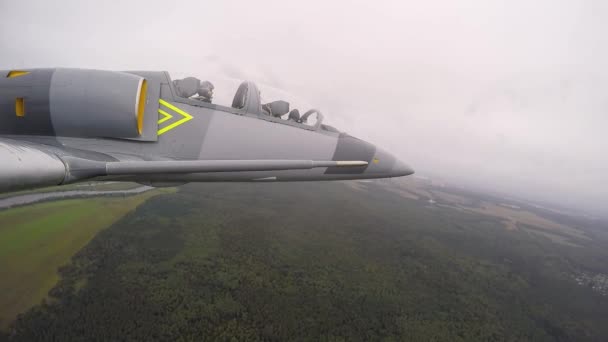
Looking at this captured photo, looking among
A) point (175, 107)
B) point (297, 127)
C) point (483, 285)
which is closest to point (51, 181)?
point (175, 107)

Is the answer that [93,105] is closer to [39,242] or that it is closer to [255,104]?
[255,104]

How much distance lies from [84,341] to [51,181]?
133 ft

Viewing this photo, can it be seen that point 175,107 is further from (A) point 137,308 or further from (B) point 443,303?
(B) point 443,303

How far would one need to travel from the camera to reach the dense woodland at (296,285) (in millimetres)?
30812

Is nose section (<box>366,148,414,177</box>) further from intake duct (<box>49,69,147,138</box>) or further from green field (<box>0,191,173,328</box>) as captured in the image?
green field (<box>0,191,173,328</box>)

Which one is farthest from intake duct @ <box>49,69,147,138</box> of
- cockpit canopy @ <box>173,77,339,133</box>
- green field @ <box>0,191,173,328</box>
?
green field @ <box>0,191,173,328</box>

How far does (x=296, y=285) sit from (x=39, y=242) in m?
45.9

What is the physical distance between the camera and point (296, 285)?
3950cm

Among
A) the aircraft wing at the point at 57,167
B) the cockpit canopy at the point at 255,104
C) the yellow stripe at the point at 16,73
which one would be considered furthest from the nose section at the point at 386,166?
the yellow stripe at the point at 16,73

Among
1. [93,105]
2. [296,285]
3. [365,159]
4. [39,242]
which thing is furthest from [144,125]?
[39,242]

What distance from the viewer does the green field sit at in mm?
29983

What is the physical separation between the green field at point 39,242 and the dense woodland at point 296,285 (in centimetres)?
222

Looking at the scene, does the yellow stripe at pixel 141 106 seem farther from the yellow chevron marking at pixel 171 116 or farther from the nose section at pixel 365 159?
the nose section at pixel 365 159

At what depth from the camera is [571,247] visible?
289 feet
